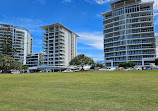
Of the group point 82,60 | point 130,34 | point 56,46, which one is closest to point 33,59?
point 56,46

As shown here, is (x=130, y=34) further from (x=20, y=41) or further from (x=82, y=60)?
(x=20, y=41)

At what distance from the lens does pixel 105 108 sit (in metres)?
4.87

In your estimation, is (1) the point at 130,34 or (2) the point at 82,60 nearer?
(2) the point at 82,60

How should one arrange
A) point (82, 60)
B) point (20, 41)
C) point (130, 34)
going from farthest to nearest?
point (20, 41) → point (130, 34) → point (82, 60)

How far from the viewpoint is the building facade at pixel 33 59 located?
114 metres

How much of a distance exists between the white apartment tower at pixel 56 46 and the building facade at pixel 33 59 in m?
22.7

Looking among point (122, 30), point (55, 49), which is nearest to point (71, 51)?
point (55, 49)

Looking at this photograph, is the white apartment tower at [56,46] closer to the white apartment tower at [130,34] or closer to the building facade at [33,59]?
the building facade at [33,59]

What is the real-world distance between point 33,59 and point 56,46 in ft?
117

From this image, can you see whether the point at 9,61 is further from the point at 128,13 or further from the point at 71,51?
the point at 128,13

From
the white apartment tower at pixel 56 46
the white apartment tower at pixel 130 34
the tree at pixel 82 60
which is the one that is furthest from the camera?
the white apartment tower at pixel 56 46

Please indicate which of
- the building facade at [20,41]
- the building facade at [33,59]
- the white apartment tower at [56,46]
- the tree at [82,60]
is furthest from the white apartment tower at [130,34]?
the building facade at [20,41]

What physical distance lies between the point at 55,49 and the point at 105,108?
86192 mm

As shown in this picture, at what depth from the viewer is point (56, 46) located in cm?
8931
